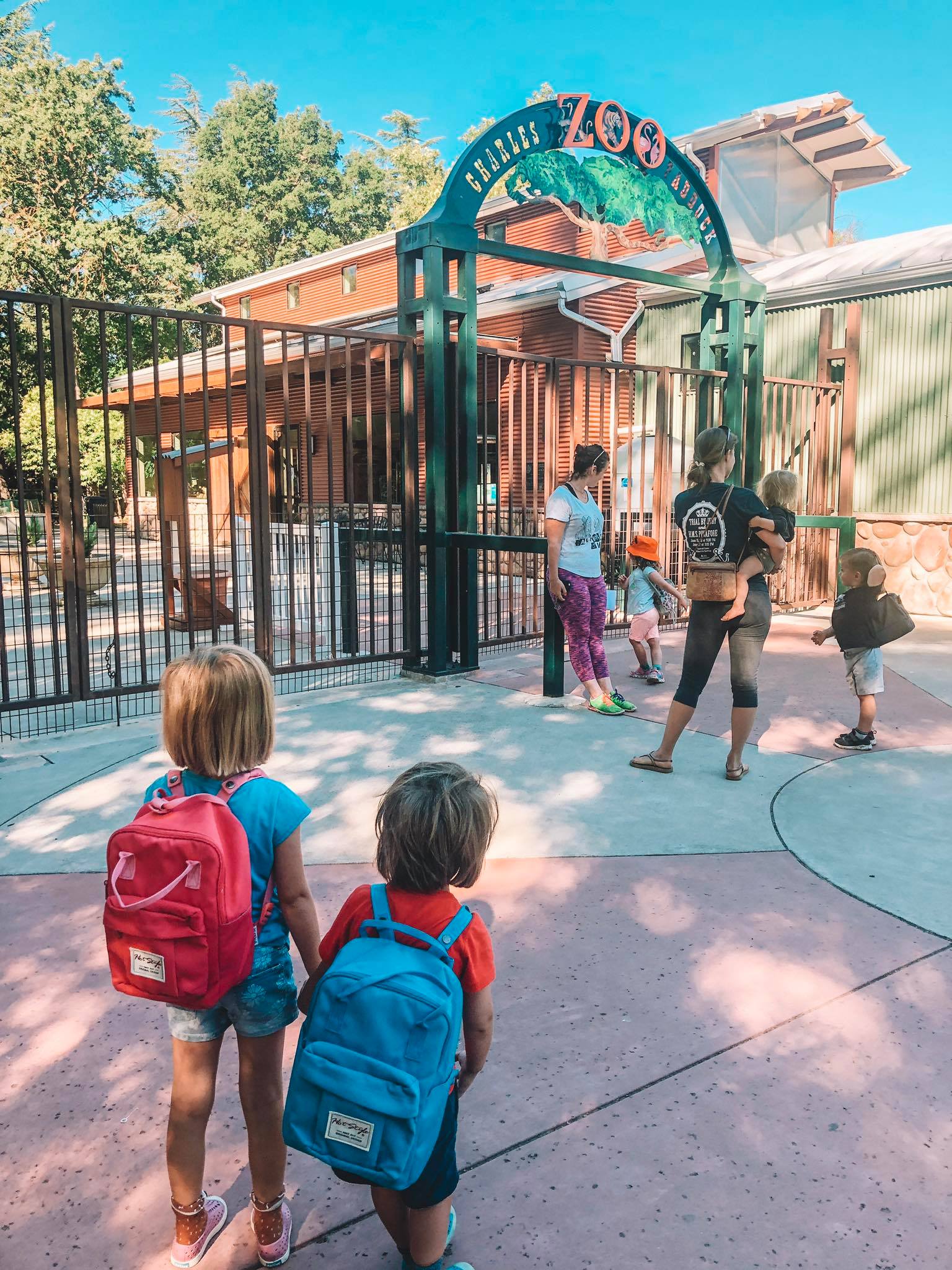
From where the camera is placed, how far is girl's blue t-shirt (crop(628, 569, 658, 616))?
7328 mm

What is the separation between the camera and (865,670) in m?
5.58

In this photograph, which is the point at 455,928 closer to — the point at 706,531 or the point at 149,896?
the point at 149,896

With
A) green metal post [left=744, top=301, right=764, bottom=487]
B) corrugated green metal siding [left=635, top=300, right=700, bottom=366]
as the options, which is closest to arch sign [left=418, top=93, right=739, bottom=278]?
green metal post [left=744, top=301, right=764, bottom=487]

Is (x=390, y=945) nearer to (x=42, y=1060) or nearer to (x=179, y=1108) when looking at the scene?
(x=179, y=1108)

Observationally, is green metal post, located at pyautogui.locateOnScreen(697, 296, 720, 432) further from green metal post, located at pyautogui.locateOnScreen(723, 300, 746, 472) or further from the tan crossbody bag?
the tan crossbody bag

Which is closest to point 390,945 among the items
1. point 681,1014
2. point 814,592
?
point 681,1014

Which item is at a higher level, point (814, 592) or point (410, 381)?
point (410, 381)

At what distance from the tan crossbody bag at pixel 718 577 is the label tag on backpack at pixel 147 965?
3.63 m

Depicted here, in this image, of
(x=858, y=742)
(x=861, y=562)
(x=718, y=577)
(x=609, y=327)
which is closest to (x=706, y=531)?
(x=718, y=577)

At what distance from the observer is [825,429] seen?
11461mm

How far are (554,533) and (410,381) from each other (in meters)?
2.15

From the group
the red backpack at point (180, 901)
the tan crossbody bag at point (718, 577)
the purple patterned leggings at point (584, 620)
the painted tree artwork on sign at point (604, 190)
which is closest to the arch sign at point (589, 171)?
the painted tree artwork on sign at point (604, 190)

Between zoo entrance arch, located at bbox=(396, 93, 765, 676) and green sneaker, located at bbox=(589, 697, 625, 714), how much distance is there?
3.79 ft

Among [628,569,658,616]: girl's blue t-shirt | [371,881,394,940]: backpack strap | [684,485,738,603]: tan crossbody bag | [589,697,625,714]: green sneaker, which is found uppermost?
[684,485,738,603]: tan crossbody bag
